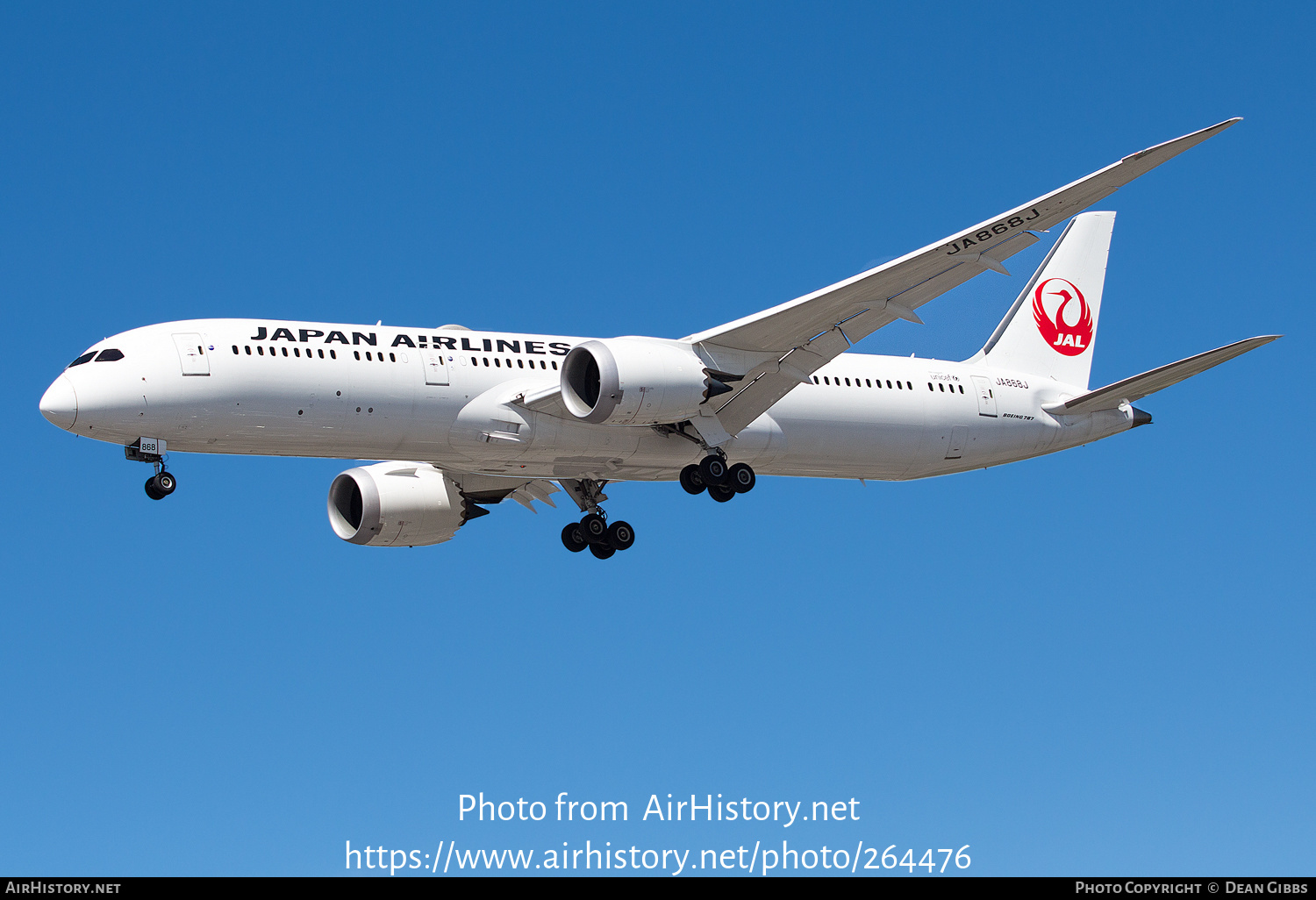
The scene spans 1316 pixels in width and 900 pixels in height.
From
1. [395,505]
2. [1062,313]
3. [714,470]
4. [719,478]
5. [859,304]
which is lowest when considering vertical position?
[719,478]

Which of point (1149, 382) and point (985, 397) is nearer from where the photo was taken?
point (1149, 382)

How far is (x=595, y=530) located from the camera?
36750 mm

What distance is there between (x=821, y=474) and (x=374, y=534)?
1033 centimetres

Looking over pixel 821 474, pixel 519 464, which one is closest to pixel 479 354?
pixel 519 464

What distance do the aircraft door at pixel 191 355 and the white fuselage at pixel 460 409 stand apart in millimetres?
24

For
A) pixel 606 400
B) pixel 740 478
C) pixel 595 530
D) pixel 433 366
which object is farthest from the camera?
pixel 595 530

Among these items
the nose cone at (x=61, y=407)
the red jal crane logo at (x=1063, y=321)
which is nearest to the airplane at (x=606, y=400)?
the nose cone at (x=61, y=407)

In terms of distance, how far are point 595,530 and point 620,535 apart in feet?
1.99

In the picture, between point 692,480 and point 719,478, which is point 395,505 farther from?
point 719,478

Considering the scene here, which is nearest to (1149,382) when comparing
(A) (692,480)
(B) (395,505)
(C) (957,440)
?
(C) (957,440)

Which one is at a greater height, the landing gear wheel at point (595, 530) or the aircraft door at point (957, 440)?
the aircraft door at point (957, 440)

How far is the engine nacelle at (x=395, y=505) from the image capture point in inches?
1437

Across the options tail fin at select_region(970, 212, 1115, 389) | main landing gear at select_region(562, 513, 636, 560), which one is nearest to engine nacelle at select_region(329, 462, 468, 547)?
main landing gear at select_region(562, 513, 636, 560)

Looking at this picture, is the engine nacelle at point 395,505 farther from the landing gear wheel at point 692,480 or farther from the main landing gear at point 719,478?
the main landing gear at point 719,478
